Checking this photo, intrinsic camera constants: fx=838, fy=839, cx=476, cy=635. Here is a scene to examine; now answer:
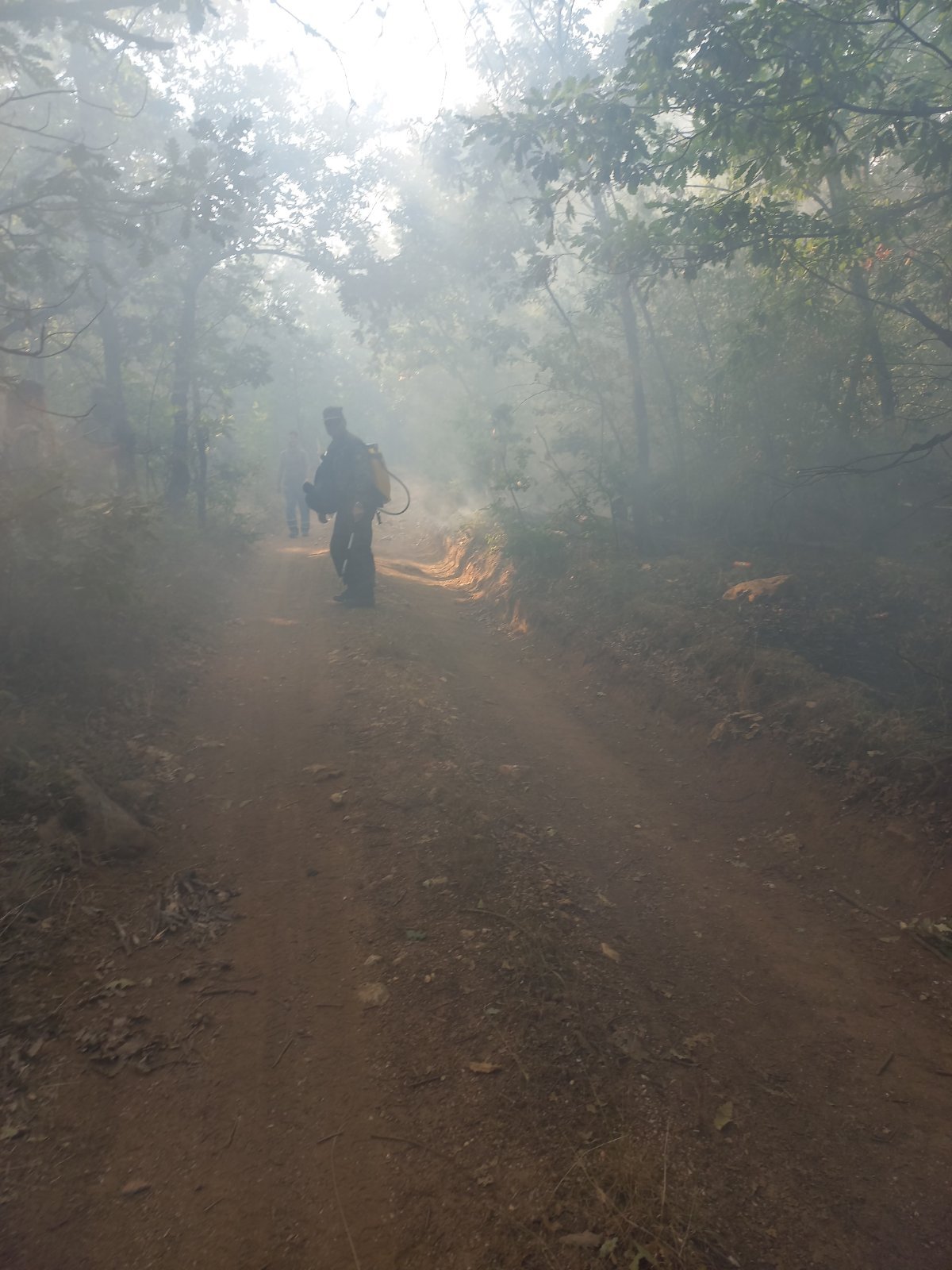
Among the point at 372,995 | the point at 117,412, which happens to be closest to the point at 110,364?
the point at 117,412

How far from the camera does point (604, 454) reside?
1712cm

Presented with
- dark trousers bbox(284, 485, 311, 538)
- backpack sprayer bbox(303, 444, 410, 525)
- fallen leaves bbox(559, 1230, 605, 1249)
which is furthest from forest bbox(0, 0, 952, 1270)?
dark trousers bbox(284, 485, 311, 538)

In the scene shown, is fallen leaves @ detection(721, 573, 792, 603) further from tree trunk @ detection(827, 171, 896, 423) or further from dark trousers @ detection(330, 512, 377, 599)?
dark trousers @ detection(330, 512, 377, 599)

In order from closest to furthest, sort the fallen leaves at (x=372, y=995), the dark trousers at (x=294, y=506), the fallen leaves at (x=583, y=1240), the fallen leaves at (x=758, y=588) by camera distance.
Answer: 1. the fallen leaves at (x=583, y=1240)
2. the fallen leaves at (x=372, y=995)
3. the fallen leaves at (x=758, y=588)
4. the dark trousers at (x=294, y=506)

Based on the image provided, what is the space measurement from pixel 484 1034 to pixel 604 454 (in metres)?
14.7

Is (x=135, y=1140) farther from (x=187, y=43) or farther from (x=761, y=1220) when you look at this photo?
(x=187, y=43)

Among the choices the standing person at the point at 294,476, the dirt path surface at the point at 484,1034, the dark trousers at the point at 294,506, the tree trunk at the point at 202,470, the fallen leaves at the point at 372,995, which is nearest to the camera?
the dirt path surface at the point at 484,1034

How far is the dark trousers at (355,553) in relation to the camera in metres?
11.4

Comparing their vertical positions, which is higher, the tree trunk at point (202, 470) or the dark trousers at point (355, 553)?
the tree trunk at point (202, 470)

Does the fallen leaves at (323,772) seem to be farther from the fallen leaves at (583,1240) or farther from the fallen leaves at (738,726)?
the fallen leaves at (583,1240)

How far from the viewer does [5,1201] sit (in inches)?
120

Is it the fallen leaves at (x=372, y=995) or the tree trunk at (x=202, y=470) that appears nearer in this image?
the fallen leaves at (x=372, y=995)

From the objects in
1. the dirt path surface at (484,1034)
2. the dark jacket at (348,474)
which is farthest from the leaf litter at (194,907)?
the dark jacket at (348,474)

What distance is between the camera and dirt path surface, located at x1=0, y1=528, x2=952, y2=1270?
2.94 meters
